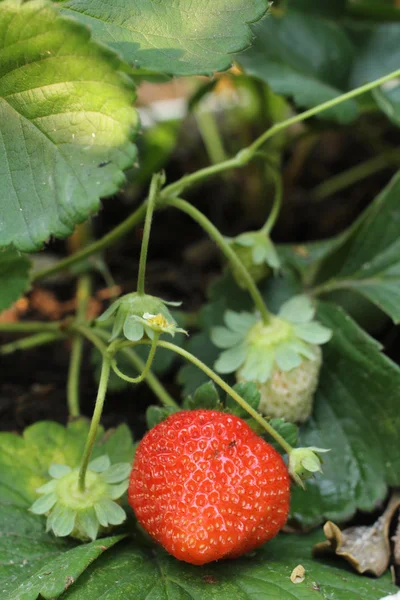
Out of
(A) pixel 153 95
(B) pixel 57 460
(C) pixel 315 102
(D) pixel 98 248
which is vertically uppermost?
(C) pixel 315 102

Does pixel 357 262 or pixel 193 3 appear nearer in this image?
pixel 193 3

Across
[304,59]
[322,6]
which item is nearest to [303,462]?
[304,59]

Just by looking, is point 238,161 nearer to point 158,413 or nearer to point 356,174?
point 158,413

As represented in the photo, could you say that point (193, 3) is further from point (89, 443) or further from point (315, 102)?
point (89, 443)

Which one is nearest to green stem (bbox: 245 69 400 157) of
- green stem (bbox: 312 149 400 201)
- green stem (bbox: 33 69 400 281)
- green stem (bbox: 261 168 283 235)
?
green stem (bbox: 33 69 400 281)

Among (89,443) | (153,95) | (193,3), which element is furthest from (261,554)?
(153,95)
